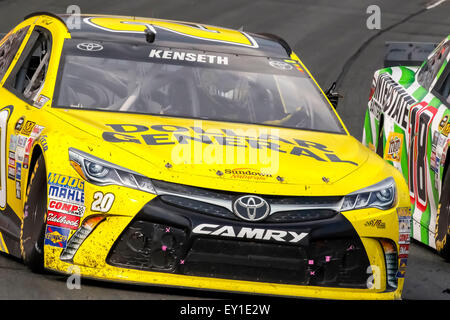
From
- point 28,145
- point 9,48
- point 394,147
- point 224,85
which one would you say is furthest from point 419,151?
point 28,145

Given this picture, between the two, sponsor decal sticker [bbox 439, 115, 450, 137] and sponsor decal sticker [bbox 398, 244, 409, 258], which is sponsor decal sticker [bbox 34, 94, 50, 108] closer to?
sponsor decal sticker [bbox 398, 244, 409, 258]

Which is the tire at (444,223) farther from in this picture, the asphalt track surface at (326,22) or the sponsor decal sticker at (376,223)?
the asphalt track surface at (326,22)

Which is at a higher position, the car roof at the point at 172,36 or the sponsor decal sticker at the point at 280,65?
the car roof at the point at 172,36

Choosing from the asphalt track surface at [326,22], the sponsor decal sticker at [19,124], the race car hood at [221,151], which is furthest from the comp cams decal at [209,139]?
the asphalt track surface at [326,22]

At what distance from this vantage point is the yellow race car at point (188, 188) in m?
6.07

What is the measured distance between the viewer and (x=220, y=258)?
6.09m

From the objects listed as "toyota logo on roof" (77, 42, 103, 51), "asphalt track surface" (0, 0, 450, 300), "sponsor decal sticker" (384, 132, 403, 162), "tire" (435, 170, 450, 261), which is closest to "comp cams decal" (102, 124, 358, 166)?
"toyota logo on roof" (77, 42, 103, 51)

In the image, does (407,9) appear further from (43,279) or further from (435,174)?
Answer: (43,279)

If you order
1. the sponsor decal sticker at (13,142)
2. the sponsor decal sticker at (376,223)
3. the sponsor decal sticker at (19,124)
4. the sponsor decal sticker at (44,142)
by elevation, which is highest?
the sponsor decal sticker at (44,142)

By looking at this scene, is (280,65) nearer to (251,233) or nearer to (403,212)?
(403,212)

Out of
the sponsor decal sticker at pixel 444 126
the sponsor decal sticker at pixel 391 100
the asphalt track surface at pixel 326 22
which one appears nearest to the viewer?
the sponsor decal sticker at pixel 444 126

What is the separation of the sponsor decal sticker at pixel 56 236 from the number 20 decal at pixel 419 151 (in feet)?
12.4

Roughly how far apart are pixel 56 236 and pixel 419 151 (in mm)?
3979
